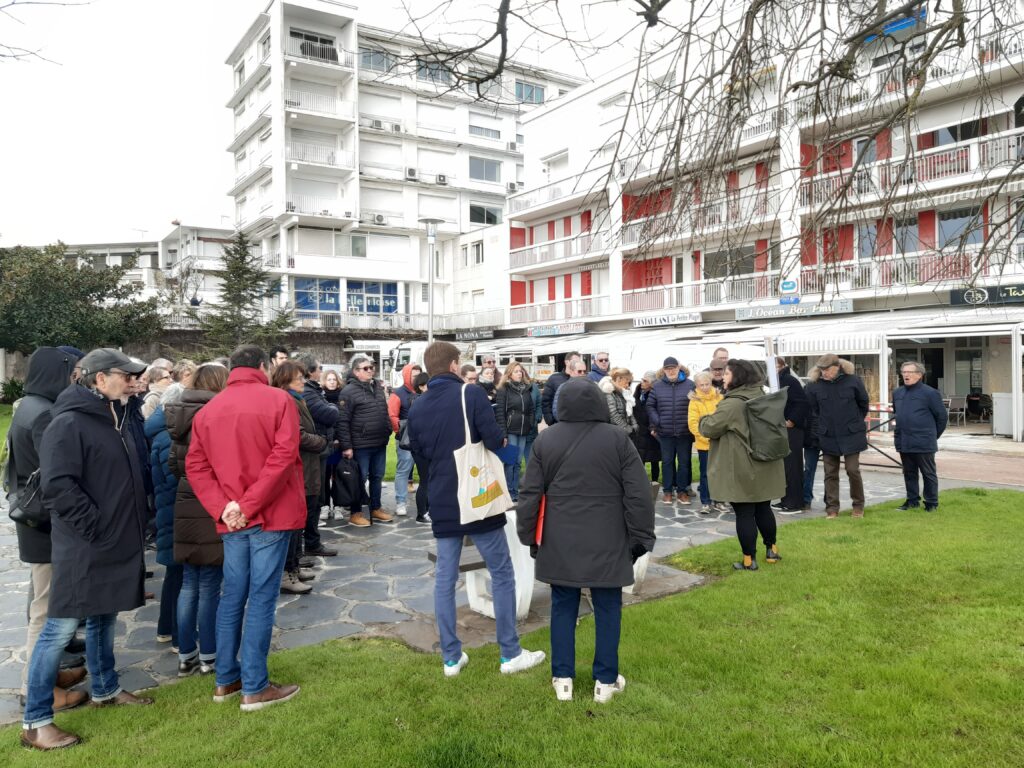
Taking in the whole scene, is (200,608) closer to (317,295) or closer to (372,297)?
(317,295)

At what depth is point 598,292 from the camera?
32500 mm

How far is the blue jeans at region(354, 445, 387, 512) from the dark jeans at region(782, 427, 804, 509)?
4869 mm

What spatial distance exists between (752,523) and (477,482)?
297 cm

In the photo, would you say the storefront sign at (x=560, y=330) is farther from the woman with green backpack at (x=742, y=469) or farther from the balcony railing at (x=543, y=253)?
the woman with green backpack at (x=742, y=469)

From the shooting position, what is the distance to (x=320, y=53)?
3991 cm

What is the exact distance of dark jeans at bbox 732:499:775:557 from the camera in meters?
5.78

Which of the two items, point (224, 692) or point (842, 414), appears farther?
point (842, 414)

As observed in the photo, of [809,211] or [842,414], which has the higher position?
[809,211]

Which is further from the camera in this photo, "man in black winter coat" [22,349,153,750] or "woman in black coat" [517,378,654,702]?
"woman in black coat" [517,378,654,702]

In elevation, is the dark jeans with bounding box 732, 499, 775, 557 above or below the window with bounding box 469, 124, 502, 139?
below

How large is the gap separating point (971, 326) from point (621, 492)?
16.6 metres

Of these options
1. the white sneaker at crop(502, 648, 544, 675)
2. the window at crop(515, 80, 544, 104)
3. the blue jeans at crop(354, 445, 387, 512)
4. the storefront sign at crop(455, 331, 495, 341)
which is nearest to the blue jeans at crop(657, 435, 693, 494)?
the blue jeans at crop(354, 445, 387, 512)

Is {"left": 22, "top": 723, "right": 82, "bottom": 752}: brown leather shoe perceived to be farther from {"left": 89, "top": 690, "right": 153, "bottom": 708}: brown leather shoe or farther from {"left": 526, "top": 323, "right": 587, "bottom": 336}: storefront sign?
{"left": 526, "top": 323, "right": 587, "bottom": 336}: storefront sign

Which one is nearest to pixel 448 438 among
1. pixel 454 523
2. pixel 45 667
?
pixel 454 523
